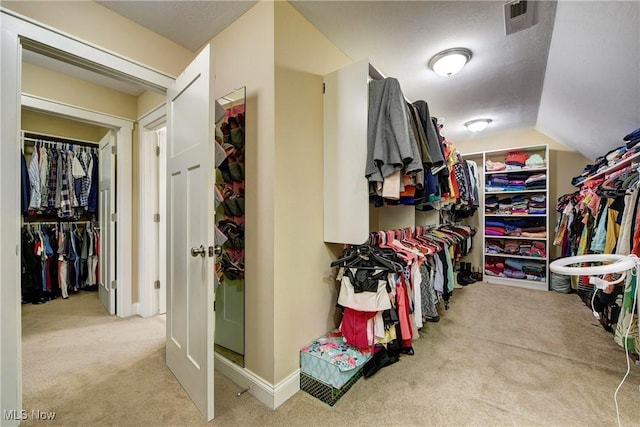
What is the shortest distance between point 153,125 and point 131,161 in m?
0.50

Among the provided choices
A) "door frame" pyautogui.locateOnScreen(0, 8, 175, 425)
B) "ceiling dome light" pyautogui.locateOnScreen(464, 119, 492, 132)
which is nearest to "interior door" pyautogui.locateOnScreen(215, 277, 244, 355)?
"door frame" pyautogui.locateOnScreen(0, 8, 175, 425)

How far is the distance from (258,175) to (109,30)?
131 cm

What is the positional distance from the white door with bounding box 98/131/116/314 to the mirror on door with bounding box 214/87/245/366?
1747 millimetres

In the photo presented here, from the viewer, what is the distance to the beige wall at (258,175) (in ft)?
5.11

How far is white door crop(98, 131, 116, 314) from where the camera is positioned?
2898 mm

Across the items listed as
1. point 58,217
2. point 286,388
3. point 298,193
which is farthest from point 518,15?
point 58,217

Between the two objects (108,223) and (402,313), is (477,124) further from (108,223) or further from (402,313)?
(108,223)

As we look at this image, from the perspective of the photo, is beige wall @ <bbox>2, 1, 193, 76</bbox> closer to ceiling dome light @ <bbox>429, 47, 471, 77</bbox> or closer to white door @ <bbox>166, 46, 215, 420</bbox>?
white door @ <bbox>166, 46, 215, 420</bbox>

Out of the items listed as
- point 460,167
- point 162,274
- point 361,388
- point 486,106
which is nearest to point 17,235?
point 162,274

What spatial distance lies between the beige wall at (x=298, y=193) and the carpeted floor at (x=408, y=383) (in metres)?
0.42

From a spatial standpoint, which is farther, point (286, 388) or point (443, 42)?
point (443, 42)

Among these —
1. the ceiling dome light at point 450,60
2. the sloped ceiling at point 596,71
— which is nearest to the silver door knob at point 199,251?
the ceiling dome light at point 450,60

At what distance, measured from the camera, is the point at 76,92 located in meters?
2.62

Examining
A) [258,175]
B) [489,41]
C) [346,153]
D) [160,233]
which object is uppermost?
[489,41]
